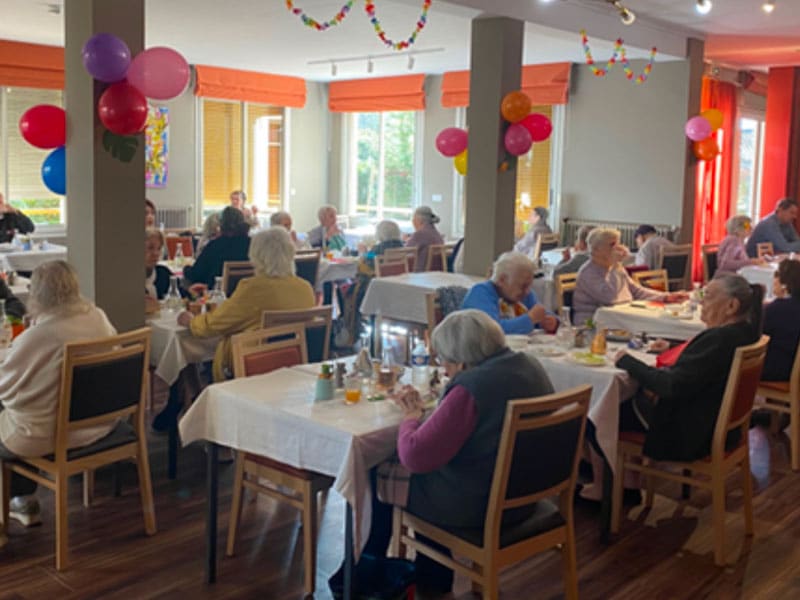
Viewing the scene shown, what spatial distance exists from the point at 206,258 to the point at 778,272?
3.74 m

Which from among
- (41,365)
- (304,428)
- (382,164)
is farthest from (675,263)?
(382,164)

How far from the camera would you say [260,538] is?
3.79 m

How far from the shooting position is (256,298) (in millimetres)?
4527

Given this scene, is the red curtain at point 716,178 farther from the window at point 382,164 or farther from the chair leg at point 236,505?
the chair leg at point 236,505

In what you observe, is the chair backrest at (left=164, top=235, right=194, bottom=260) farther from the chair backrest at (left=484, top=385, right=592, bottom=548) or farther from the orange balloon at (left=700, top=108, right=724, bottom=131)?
the chair backrest at (left=484, top=385, right=592, bottom=548)

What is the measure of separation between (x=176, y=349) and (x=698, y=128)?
283 inches

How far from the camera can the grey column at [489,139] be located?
7312mm

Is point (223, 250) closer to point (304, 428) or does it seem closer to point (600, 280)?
point (600, 280)

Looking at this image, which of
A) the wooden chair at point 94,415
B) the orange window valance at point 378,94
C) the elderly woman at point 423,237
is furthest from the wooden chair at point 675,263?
the orange window valance at point 378,94

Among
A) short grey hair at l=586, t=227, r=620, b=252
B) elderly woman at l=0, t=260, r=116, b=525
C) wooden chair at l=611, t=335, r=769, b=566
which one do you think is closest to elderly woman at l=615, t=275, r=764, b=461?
wooden chair at l=611, t=335, r=769, b=566

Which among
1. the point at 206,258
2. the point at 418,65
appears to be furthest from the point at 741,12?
the point at 206,258

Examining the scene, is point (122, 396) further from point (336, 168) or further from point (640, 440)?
point (336, 168)

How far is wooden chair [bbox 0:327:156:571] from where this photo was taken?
11.1 ft

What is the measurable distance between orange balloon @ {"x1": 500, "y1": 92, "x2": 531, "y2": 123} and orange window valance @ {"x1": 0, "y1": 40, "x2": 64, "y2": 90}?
6302 mm
